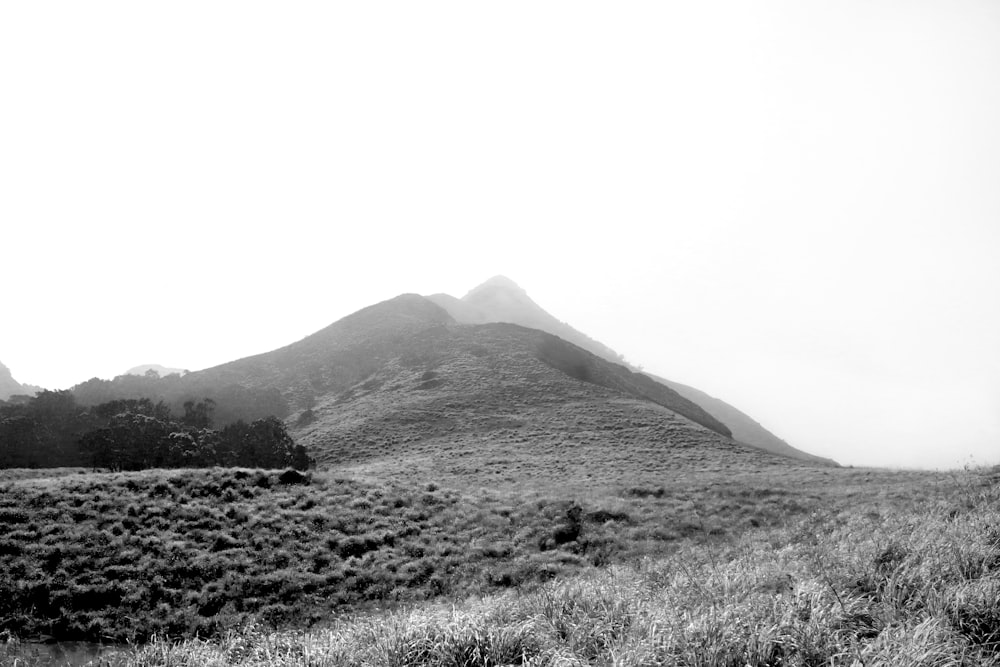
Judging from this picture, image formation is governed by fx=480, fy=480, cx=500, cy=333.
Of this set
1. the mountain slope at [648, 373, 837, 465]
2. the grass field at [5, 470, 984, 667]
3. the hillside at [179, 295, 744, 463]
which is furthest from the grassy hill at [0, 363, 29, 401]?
the mountain slope at [648, 373, 837, 465]

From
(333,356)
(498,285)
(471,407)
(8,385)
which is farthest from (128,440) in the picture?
(498,285)

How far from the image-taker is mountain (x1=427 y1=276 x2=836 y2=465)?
9421 centimetres

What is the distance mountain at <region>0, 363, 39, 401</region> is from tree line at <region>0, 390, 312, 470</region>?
192 ft

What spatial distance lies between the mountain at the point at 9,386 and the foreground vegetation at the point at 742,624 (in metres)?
114

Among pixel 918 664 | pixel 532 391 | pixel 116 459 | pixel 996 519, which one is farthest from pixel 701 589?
pixel 532 391

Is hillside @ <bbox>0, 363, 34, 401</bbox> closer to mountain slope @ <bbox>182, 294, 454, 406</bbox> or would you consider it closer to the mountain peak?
A: mountain slope @ <bbox>182, 294, 454, 406</bbox>

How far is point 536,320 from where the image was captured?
12888 cm

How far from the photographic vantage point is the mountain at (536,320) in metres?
94.2

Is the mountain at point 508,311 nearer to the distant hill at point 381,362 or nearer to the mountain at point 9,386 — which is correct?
the distant hill at point 381,362

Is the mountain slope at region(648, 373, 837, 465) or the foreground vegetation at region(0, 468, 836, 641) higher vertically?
the foreground vegetation at region(0, 468, 836, 641)

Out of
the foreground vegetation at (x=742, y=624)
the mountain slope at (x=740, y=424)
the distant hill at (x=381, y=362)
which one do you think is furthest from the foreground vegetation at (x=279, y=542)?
the mountain slope at (x=740, y=424)

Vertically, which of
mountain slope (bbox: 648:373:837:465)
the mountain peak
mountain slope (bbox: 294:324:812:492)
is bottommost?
mountain slope (bbox: 648:373:837:465)

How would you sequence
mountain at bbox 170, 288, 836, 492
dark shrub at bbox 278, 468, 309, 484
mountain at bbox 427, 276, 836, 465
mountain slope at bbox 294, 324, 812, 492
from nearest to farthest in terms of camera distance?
dark shrub at bbox 278, 468, 309, 484 < mountain slope at bbox 294, 324, 812, 492 < mountain at bbox 170, 288, 836, 492 < mountain at bbox 427, 276, 836, 465

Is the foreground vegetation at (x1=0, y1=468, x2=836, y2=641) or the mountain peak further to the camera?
the mountain peak
